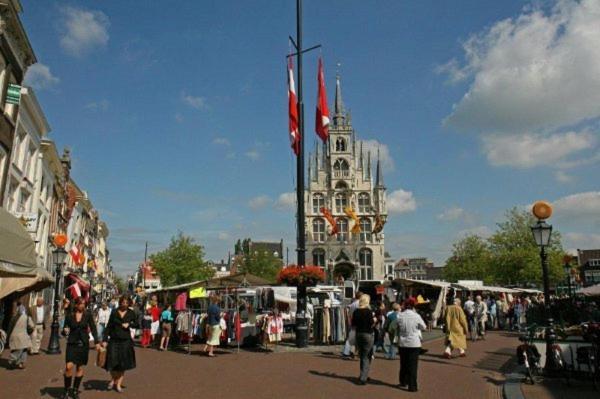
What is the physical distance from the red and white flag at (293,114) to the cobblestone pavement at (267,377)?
6.56 m

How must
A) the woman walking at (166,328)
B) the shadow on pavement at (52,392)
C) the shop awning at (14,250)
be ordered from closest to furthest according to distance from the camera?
the shop awning at (14,250) → the shadow on pavement at (52,392) → the woman walking at (166,328)

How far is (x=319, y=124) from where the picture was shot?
15938 mm

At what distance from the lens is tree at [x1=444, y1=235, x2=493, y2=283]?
58906 mm

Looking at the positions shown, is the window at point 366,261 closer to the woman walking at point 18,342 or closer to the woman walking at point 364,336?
the woman walking at point 18,342

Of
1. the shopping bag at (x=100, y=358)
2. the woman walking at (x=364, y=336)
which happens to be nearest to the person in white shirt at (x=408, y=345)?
the woman walking at (x=364, y=336)

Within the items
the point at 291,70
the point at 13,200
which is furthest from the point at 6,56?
the point at 291,70

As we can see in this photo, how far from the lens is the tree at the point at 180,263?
57.7 meters

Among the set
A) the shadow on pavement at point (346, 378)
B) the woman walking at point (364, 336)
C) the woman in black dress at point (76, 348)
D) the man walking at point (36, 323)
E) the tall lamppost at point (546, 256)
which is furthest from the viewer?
the man walking at point (36, 323)

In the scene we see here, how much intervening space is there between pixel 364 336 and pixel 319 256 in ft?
196

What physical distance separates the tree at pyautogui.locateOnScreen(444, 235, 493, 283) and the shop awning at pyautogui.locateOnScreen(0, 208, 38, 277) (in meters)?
57.1

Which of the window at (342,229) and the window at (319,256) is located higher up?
the window at (342,229)

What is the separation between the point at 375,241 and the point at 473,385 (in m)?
60.3

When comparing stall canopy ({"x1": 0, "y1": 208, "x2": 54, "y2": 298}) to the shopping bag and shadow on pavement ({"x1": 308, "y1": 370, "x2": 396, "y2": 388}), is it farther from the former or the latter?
shadow on pavement ({"x1": 308, "y1": 370, "x2": 396, "y2": 388})

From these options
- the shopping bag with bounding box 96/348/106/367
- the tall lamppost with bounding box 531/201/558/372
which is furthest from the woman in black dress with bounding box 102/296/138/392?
the tall lamppost with bounding box 531/201/558/372
